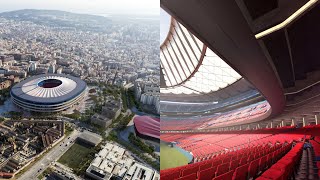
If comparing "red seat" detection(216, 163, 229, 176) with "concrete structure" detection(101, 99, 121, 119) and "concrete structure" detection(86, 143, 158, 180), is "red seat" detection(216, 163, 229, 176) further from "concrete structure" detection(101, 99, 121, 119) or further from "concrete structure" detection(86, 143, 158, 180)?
"concrete structure" detection(101, 99, 121, 119)

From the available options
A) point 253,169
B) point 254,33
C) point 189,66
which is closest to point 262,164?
point 253,169

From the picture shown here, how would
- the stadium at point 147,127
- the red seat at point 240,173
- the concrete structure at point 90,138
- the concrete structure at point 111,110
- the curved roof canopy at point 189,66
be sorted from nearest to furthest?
1. the red seat at point 240,173
2. the curved roof canopy at point 189,66
3. the concrete structure at point 90,138
4. the stadium at point 147,127
5. the concrete structure at point 111,110

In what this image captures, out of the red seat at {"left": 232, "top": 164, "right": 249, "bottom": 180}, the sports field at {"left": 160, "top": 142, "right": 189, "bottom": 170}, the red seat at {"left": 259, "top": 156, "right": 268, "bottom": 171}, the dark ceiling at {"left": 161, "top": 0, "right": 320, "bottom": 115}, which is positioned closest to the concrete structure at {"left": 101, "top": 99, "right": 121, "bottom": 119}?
the sports field at {"left": 160, "top": 142, "right": 189, "bottom": 170}

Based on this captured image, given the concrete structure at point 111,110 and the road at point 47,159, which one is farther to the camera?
the concrete structure at point 111,110

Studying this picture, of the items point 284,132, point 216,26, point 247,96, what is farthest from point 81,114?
point 216,26

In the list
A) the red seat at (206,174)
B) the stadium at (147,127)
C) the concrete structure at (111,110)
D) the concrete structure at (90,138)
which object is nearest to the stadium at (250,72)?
the red seat at (206,174)

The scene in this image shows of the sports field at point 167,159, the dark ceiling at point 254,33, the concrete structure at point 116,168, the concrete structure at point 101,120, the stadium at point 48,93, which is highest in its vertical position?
the dark ceiling at point 254,33

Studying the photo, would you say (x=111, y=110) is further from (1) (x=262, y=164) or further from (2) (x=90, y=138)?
(1) (x=262, y=164)

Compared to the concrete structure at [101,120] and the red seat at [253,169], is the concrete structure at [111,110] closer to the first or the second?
the concrete structure at [101,120]
